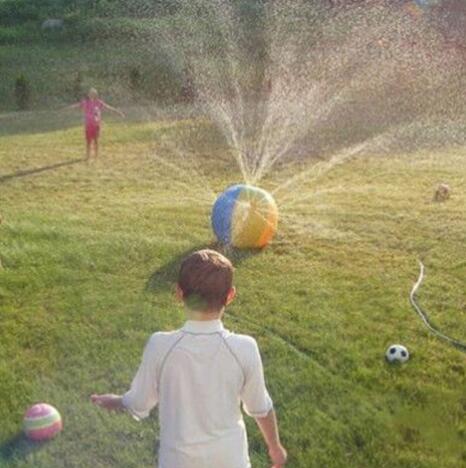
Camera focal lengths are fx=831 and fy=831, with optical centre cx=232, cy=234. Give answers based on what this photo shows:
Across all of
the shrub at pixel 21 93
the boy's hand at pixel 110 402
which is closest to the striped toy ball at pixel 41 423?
the boy's hand at pixel 110 402

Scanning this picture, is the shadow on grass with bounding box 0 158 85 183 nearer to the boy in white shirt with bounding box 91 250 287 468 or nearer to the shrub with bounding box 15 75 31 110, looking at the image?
the shrub with bounding box 15 75 31 110

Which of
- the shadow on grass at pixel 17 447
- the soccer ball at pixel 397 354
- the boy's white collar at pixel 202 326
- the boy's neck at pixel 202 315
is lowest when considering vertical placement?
Answer: the shadow on grass at pixel 17 447

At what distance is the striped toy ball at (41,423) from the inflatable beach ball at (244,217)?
13.9 feet

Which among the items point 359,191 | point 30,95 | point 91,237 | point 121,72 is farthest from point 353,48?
point 91,237

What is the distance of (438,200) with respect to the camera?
12.7 meters

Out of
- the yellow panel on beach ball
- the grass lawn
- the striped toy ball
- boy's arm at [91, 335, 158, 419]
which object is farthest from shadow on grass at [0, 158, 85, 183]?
boy's arm at [91, 335, 158, 419]

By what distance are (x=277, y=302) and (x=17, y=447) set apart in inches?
134

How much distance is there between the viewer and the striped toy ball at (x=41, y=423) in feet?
20.0

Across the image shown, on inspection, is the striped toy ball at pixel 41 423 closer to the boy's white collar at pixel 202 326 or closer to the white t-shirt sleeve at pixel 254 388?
the white t-shirt sleeve at pixel 254 388

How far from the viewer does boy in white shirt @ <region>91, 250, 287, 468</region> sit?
3.68m

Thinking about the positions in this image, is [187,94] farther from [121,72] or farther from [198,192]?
[198,192]

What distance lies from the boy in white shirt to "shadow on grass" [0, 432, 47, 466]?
7.92 ft

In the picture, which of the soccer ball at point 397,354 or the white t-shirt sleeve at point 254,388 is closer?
the white t-shirt sleeve at point 254,388

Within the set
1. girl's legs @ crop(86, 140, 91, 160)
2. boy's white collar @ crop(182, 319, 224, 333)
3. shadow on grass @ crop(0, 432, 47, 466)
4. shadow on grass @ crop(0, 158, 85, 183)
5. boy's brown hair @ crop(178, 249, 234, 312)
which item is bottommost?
shadow on grass @ crop(0, 432, 47, 466)
